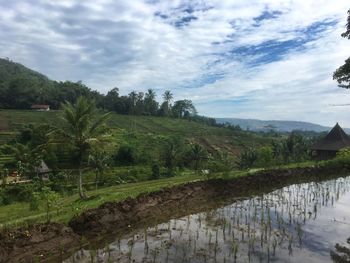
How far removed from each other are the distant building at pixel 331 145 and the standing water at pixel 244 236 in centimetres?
2792

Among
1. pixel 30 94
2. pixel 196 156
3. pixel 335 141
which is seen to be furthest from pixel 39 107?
pixel 335 141

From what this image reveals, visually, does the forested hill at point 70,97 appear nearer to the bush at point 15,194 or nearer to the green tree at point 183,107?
the green tree at point 183,107

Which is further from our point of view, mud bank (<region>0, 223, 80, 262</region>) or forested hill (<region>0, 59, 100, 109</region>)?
forested hill (<region>0, 59, 100, 109</region>)

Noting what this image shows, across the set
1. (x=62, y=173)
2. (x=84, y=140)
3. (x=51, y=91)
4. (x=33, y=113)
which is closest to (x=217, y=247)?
(x=84, y=140)

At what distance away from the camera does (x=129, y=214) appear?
18.6 m

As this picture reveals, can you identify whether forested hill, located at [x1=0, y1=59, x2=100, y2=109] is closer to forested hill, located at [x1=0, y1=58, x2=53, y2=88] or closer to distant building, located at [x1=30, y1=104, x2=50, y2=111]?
forested hill, located at [x1=0, y1=58, x2=53, y2=88]

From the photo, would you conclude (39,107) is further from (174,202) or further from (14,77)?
(174,202)

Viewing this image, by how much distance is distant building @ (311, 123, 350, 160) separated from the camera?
1917 inches

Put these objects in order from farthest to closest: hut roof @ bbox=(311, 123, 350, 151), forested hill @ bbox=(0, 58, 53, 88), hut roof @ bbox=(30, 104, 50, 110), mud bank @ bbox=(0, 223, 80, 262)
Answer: forested hill @ bbox=(0, 58, 53, 88)
hut roof @ bbox=(30, 104, 50, 110)
hut roof @ bbox=(311, 123, 350, 151)
mud bank @ bbox=(0, 223, 80, 262)

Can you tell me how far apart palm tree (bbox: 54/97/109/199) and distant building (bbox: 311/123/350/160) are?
32.2 metres

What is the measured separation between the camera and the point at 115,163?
2350 inches

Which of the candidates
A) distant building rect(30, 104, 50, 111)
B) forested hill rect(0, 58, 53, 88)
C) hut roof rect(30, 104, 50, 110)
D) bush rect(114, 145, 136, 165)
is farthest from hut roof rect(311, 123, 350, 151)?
forested hill rect(0, 58, 53, 88)

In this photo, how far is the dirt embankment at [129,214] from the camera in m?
13.7

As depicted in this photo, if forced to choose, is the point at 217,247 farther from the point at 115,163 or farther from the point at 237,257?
the point at 115,163
